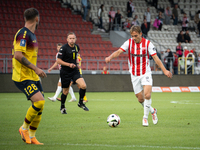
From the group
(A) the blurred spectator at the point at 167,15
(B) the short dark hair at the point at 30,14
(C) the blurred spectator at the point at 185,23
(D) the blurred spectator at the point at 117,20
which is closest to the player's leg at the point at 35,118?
(B) the short dark hair at the point at 30,14

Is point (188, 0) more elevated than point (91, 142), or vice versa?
A: point (188, 0)

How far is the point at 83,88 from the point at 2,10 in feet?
55.5

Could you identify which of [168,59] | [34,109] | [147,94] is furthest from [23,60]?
[168,59]

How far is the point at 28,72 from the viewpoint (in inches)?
219

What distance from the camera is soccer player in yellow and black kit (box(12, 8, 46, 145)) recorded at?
17.7 feet

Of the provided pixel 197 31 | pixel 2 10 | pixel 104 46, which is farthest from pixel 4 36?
pixel 197 31

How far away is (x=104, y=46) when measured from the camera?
26.0m

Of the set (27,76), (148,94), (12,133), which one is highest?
(27,76)

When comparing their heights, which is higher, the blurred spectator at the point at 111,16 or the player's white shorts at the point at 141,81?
the blurred spectator at the point at 111,16

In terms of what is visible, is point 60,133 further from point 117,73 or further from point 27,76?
point 117,73

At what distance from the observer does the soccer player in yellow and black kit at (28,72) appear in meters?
5.39

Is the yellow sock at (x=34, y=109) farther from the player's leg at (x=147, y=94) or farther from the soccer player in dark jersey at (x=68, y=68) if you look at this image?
the soccer player in dark jersey at (x=68, y=68)

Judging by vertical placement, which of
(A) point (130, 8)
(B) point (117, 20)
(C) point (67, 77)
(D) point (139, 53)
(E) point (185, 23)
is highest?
(A) point (130, 8)

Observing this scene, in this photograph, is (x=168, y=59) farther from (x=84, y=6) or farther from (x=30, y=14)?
(x=30, y=14)
